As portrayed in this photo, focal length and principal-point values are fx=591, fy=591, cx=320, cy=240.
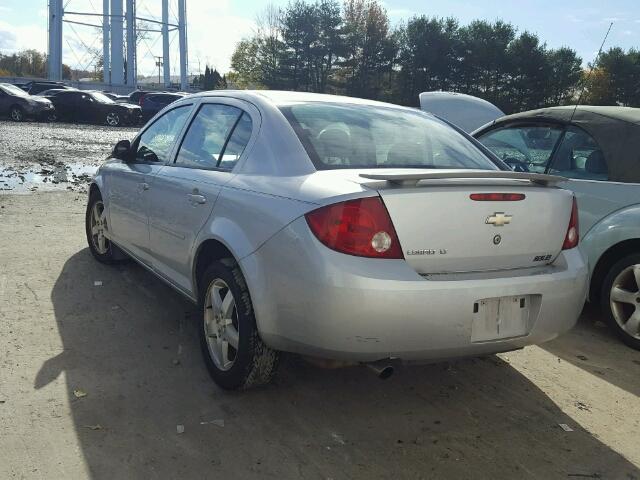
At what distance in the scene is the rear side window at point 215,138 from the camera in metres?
3.51

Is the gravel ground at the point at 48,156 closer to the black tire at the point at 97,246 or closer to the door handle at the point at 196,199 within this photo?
the black tire at the point at 97,246

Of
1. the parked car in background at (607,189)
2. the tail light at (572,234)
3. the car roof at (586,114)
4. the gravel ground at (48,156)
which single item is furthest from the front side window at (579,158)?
the gravel ground at (48,156)

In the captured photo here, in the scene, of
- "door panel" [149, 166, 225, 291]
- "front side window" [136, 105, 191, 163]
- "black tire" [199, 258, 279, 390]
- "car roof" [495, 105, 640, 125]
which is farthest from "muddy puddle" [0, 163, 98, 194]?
"car roof" [495, 105, 640, 125]

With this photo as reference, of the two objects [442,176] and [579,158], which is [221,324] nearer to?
[442,176]

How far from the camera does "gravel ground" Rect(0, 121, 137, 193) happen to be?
33.9ft

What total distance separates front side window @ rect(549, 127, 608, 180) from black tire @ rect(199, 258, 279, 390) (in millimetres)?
2986

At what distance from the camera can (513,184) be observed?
297 centimetres

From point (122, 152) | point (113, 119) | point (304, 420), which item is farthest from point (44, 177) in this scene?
point (113, 119)

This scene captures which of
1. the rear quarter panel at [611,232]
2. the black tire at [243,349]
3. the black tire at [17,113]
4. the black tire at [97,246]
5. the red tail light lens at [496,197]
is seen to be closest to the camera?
the red tail light lens at [496,197]

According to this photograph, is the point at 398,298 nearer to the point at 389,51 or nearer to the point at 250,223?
the point at 250,223

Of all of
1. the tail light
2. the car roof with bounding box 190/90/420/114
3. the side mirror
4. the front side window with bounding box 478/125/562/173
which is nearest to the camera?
the tail light

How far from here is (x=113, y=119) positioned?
1077 inches

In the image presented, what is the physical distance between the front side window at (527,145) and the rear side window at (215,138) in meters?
2.60

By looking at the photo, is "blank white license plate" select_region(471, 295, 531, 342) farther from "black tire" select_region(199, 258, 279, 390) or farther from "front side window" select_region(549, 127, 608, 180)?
"front side window" select_region(549, 127, 608, 180)
